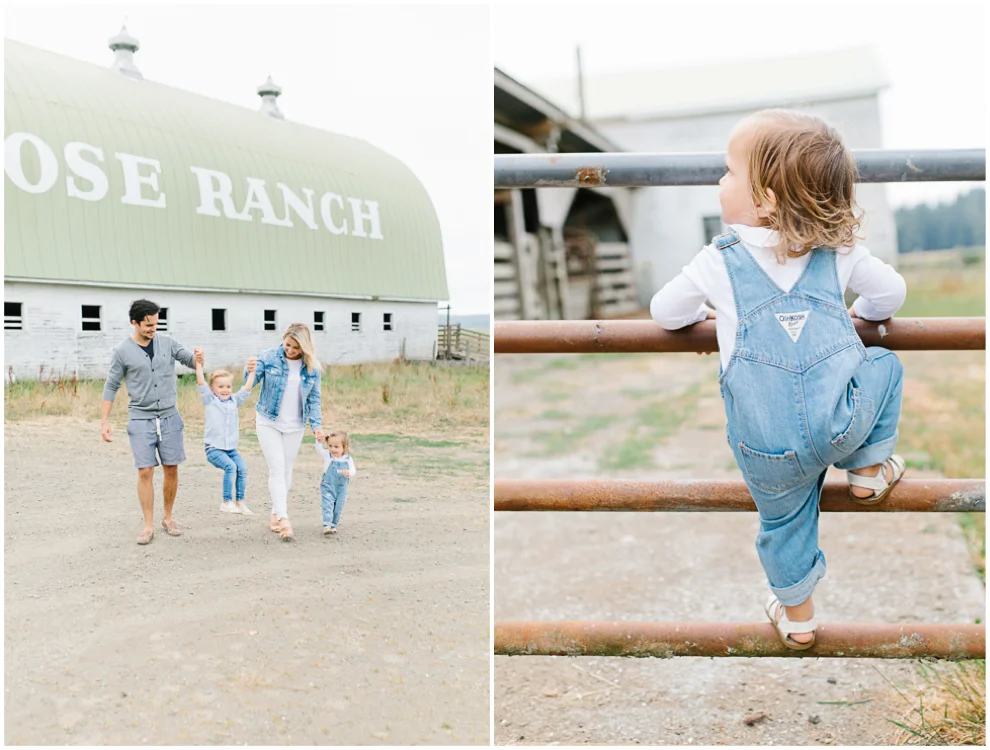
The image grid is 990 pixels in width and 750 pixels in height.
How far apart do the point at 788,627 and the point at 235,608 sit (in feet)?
3.77

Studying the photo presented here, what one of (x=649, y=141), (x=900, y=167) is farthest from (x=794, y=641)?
(x=649, y=141)

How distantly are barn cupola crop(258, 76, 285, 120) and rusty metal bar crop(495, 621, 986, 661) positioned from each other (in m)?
1.34

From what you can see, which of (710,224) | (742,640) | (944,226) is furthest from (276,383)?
(944,226)

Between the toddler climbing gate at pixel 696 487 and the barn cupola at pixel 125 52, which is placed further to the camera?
the barn cupola at pixel 125 52

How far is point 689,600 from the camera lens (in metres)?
3.46

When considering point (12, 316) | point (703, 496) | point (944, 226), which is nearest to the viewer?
point (703, 496)

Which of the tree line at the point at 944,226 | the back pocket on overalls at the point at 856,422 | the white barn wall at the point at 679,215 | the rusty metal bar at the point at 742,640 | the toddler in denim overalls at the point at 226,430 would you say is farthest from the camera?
the tree line at the point at 944,226

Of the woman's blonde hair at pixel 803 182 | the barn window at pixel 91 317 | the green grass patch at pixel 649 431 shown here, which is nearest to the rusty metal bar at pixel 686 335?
the woman's blonde hair at pixel 803 182

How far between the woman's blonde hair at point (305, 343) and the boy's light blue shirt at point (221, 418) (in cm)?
15

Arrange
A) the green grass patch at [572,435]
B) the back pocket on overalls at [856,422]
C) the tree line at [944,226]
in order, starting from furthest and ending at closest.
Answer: the tree line at [944,226], the green grass patch at [572,435], the back pocket on overalls at [856,422]

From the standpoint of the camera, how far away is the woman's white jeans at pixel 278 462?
2.11m

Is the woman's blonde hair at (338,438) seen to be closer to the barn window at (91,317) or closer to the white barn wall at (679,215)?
the barn window at (91,317)

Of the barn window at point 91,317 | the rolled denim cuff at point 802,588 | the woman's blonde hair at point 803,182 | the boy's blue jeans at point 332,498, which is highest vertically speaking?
the woman's blonde hair at point 803,182

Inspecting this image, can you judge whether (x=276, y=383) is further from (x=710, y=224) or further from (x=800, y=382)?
(x=710, y=224)
